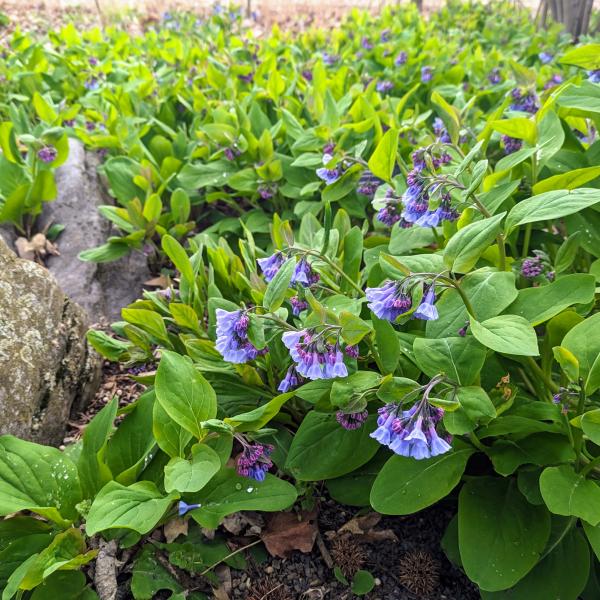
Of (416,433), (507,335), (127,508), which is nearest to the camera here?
(416,433)

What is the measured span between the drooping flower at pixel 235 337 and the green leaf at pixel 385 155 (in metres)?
0.82

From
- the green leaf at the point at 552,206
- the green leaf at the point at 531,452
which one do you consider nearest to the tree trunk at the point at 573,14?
the green leaf at the point at 552,206

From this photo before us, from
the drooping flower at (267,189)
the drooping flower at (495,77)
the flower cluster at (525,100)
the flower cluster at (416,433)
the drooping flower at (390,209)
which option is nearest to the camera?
the flower cluster at (416,433)

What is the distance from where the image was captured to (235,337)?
5.10 feet

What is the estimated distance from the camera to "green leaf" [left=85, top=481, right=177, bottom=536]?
1.47 meters

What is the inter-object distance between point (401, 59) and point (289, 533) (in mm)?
3980

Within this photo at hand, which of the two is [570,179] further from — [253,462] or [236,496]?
[236,496]

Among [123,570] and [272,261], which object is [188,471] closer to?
[123,570]

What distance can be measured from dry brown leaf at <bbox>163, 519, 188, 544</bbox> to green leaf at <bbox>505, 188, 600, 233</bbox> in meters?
1.33

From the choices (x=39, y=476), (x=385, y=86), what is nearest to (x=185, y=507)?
(x=39, y=476)

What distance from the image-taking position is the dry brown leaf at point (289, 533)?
183 centimetres

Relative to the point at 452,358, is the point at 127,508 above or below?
below

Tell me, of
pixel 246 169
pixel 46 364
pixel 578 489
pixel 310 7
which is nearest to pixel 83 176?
pixel 246 169

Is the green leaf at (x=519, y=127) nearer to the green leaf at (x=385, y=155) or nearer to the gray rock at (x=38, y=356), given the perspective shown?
the green leaf at (x=385, y=155)
